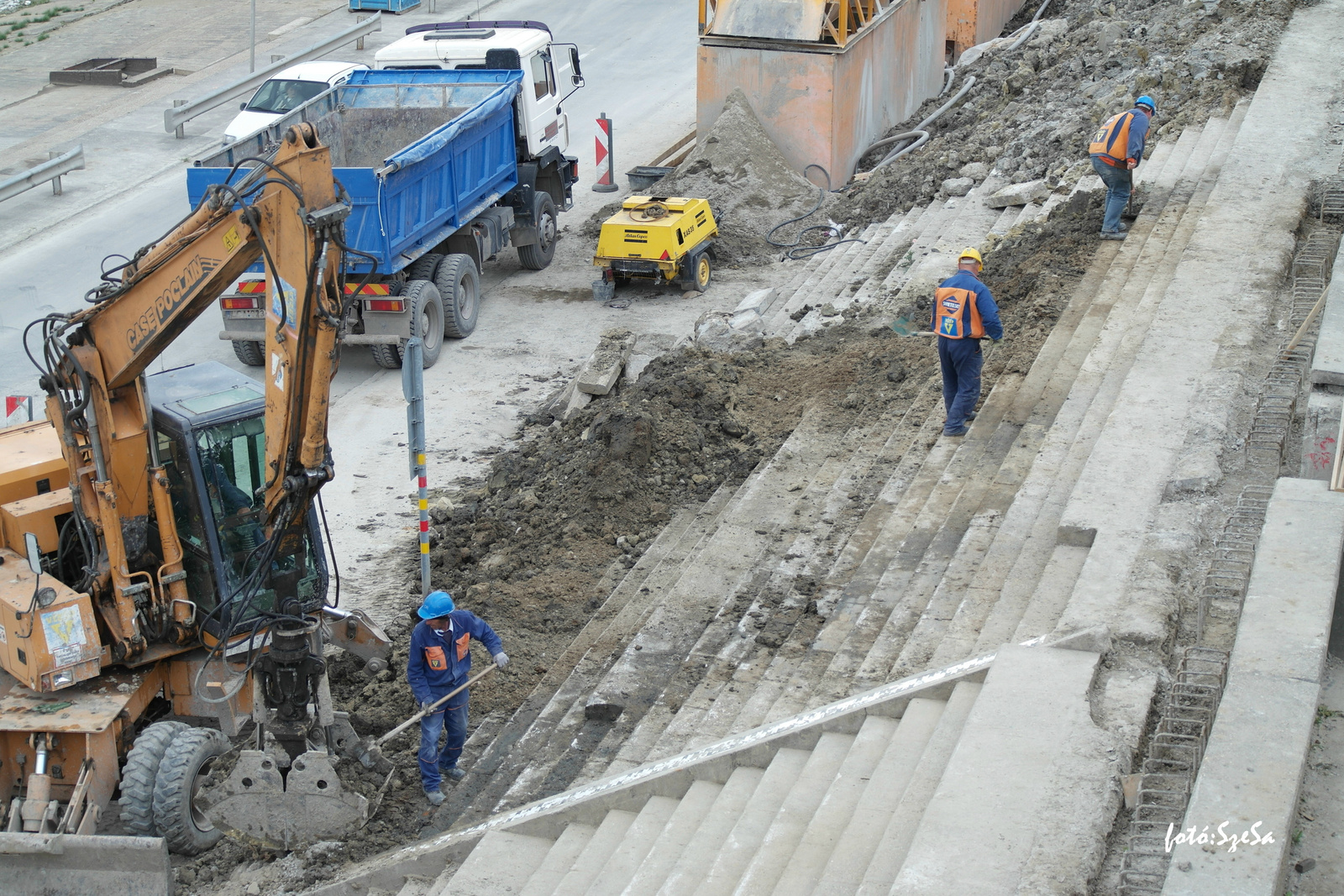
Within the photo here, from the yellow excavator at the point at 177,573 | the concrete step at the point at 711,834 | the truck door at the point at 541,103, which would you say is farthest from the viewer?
the truck door at the point at 541,103

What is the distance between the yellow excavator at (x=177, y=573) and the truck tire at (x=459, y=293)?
739cm

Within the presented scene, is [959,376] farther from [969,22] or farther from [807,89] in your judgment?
[969,22]

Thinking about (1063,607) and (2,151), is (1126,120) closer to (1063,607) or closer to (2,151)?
(1063,607)

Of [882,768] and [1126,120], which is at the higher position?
[1126,120]

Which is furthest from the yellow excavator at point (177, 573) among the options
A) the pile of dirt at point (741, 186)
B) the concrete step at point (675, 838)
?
the pile of dirt at point (741, 186)

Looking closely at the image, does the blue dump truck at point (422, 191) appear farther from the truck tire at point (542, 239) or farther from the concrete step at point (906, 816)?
the concrete step at point (906, 816)

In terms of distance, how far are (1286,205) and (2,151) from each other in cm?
1972

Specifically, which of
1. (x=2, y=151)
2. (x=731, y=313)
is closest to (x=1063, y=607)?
(x=731, y=313)

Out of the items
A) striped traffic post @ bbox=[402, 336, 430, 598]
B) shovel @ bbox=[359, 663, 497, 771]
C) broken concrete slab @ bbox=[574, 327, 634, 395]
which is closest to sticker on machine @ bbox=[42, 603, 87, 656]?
shovel @ bbox=[359, 663, 497, 771]

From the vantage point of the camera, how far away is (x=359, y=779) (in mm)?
8086

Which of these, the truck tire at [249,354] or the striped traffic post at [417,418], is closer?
the striped traffic post at [417,418]

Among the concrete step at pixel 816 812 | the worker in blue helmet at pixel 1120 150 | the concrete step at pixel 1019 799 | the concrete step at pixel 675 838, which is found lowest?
the concrete step at pixel 675 838

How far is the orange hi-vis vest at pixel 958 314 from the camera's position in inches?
388

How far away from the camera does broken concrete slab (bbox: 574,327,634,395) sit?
44.8ft
